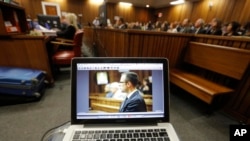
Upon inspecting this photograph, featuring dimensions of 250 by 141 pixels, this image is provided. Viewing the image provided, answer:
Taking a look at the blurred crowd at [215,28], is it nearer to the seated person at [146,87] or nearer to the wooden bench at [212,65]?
the wooden bench at [212,65]

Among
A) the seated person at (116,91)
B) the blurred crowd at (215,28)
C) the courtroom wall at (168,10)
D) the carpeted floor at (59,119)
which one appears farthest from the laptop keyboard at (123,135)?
the courtroom wall at (168,10)

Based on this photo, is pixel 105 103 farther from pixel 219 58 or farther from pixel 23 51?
pixel 23 51

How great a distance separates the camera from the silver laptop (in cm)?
56

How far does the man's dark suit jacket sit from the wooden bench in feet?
4.01

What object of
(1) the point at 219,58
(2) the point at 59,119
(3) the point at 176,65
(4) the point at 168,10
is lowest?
(2) the point at 59,119

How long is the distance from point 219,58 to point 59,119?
2.10 meters

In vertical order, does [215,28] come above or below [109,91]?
above

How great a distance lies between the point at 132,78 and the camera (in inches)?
23.9

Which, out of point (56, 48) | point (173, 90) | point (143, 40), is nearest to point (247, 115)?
point (173, 90)

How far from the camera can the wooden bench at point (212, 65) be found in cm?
151

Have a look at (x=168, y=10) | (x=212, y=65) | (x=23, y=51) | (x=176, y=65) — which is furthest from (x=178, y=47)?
(x=168, y=10)

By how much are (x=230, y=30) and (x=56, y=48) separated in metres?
4.04

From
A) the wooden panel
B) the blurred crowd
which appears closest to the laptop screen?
the wooden panel

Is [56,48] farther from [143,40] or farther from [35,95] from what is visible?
[143,40]
